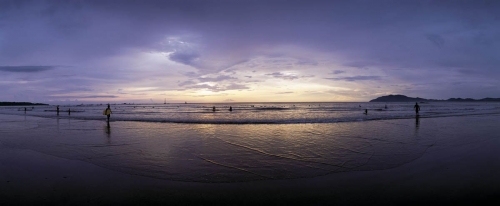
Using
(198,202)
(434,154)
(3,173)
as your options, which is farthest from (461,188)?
(3,173)

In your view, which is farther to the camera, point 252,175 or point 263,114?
Answer: point 263,114

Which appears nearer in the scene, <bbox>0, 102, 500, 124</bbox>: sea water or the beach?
the beach

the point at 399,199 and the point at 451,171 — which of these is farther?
the point at 451,171

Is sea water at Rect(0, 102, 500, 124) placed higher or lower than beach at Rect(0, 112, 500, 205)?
higher

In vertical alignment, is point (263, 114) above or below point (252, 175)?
above

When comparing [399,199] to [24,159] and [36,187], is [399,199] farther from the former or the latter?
[24,159]

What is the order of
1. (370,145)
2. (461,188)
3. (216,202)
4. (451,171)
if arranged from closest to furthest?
1. (216,202)
2. (461,188)
3. (451,171)
4. (370,145)

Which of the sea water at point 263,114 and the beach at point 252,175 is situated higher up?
the sea water at point 263,114

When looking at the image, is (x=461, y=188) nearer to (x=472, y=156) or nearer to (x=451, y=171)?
(x=451, y=171)

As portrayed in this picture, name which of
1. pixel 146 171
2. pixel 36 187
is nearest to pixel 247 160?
pixel 146 171

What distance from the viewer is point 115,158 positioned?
30.0 ft

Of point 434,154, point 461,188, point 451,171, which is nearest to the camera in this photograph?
point 461,188

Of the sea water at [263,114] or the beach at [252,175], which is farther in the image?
the sea water at [263,114]

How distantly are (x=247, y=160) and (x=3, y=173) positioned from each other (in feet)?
23.8
